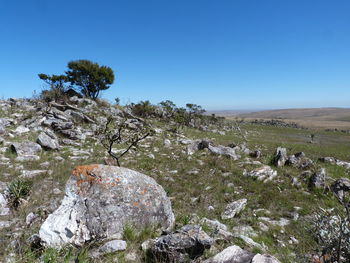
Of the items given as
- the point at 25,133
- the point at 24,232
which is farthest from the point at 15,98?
the point at 24,232

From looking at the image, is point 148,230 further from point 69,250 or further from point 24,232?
point 24,232

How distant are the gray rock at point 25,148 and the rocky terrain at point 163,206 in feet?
0.17

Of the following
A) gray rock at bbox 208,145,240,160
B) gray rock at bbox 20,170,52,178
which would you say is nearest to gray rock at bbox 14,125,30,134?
gray rock at bbox 20,170,52,178

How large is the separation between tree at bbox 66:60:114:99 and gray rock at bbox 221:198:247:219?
33059 mm

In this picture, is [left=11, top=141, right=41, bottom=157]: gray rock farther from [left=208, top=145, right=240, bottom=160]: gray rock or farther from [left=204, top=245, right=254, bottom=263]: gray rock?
[left=204, top=245, right=254, bottom=263]: gray rock

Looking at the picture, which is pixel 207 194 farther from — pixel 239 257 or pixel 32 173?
pixel 32 173

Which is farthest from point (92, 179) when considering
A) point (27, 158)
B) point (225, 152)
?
point (225, 152)

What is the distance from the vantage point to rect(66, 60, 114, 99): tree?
1373 inches

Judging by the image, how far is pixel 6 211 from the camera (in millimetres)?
5582

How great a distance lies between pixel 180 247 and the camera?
3.50 m

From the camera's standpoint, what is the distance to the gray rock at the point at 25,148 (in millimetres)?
10735

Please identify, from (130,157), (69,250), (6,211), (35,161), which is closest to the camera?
(69,250)

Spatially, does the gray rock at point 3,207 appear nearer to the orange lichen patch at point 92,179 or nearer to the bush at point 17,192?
the bush at point 17,192

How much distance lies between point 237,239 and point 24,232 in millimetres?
4552
